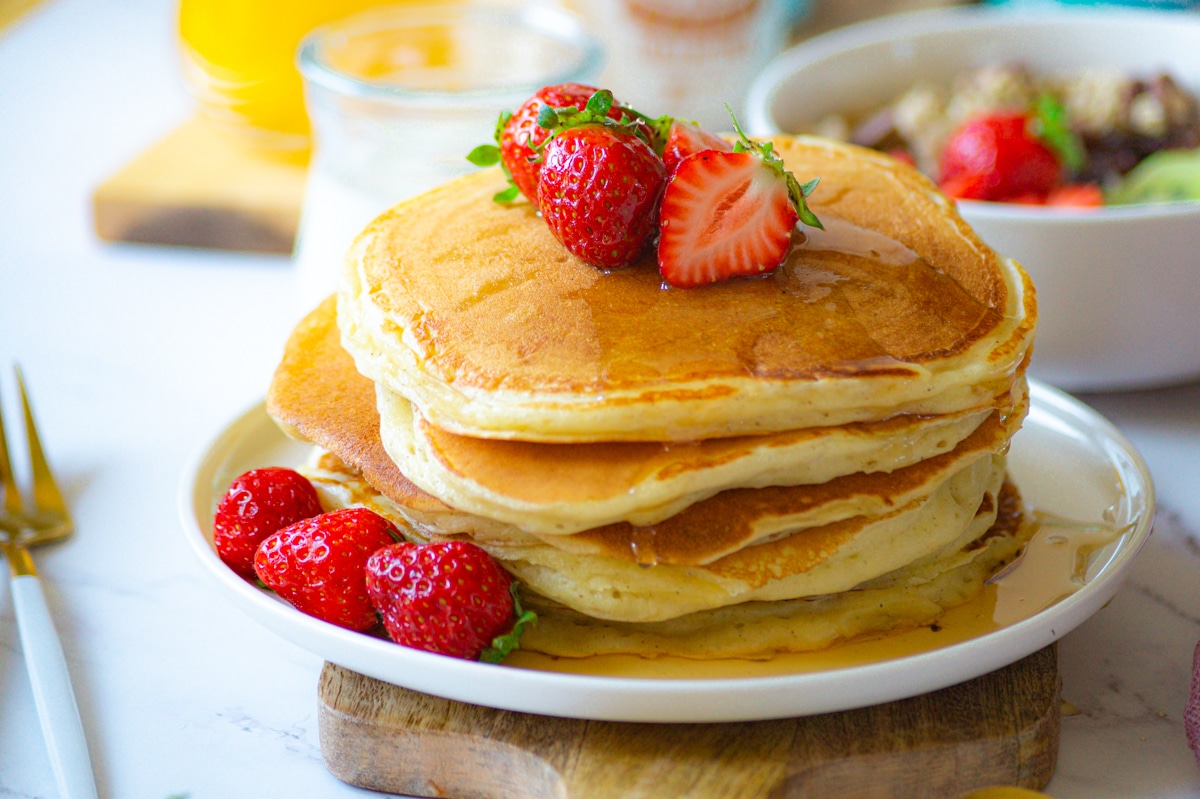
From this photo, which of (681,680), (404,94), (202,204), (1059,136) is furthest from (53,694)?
(1059,136)

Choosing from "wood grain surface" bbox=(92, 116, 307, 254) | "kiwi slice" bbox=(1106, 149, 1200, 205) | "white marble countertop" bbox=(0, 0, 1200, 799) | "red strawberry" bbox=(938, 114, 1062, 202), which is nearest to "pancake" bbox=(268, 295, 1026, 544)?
"white marble countertop" bbox=(0, 0, 1200, 799)

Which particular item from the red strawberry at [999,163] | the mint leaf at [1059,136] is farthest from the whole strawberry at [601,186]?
the mint leaf at [1059,136]

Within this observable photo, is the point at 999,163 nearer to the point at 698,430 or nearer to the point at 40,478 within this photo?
the point at 698,430

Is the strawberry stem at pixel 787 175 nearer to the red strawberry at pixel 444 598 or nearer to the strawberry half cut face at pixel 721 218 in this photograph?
the strawberry half cut face at pixel 721 218

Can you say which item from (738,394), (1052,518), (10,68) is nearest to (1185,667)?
(1052,518)

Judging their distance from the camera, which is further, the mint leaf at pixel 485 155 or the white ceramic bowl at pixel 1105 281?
the white ceramic bowl at pixel 1105 281

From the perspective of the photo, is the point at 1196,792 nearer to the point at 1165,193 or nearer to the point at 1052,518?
the point at 1052,518
